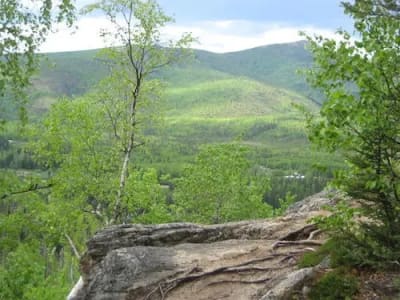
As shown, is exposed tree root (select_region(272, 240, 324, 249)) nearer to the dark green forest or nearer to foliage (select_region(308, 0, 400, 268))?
the dark green forest

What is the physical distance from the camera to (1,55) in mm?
13781

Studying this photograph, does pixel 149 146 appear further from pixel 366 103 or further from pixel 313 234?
pixel 366 103

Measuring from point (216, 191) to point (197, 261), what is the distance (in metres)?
20.5

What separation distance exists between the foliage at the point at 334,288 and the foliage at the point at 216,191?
24.6 meters

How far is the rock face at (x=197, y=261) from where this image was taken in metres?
15.8

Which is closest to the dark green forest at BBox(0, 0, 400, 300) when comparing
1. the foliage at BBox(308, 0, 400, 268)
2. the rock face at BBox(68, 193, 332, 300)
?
the foliage at BBox(308, 0, 400, 268)

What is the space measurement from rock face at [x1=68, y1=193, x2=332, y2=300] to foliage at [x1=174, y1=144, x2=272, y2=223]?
17.0 metres

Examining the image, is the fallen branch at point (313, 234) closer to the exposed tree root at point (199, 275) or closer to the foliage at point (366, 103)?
the exposed tree root at point (199, 275)

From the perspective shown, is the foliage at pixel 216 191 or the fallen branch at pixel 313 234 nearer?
the fallen branch at pixel 313 234

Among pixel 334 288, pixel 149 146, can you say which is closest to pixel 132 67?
pixel 149 146

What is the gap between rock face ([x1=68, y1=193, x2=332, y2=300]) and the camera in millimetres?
15773

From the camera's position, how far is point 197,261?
57.3 feet

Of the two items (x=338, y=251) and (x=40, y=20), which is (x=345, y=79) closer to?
(x=338, y=251)

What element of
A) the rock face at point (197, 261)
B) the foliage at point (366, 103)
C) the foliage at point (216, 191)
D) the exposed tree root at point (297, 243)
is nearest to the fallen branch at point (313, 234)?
the rock face at point (197, 261)
